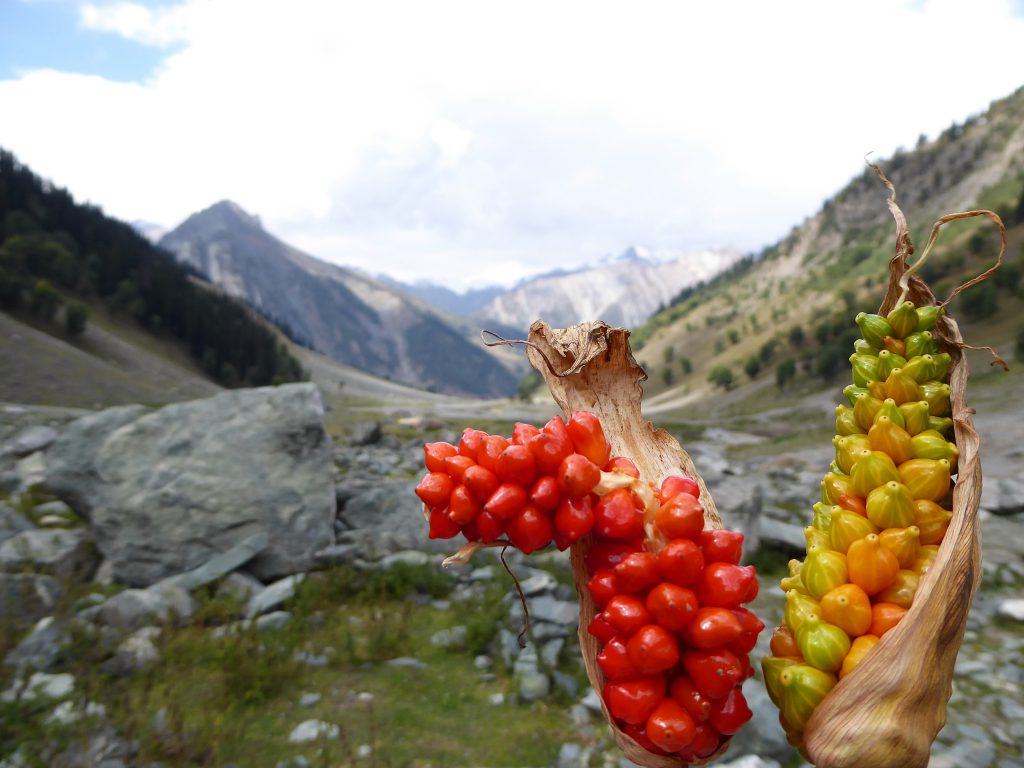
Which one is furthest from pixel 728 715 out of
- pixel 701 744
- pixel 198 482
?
pixel 198 482

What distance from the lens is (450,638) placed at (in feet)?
20.4

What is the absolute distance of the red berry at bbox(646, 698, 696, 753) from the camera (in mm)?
1613

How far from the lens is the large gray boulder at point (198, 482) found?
7348mm

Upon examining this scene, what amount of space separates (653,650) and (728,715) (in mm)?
360

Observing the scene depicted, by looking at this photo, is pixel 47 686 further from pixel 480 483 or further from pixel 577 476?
pixel 577 476

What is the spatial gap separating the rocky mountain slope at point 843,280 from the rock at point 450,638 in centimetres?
5045

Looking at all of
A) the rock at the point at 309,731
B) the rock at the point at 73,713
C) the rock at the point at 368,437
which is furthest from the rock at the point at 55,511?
the rock at the point at 368,437

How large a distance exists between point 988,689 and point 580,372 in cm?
540

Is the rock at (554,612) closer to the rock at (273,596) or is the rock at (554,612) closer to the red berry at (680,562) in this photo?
the rock at (273,596)

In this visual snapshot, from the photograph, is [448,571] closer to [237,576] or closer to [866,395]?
[237,576]

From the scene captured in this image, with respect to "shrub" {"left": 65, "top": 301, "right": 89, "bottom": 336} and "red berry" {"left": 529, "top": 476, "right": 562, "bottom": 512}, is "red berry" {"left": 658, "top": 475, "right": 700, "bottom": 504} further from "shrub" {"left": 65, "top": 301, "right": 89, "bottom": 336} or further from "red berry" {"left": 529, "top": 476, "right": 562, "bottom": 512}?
"shrub" {"left": 65, "top": 301, "right": 89, "bottom": 336}

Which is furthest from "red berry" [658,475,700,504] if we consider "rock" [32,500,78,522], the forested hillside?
the forested hillside

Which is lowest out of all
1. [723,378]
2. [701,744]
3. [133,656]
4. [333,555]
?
[133,656]

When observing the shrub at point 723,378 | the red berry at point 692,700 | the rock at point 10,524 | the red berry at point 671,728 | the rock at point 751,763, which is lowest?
the rock at point 10,524
